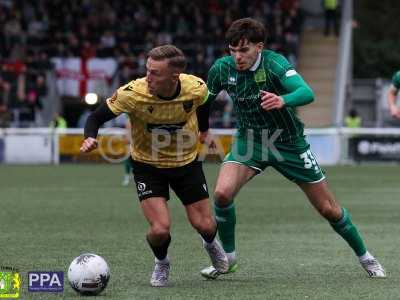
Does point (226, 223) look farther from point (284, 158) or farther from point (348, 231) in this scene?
point (348, 231)

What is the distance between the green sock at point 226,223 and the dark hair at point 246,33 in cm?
139

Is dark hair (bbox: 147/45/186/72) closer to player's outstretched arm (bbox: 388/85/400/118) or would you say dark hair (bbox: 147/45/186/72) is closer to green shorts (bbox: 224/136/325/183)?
green shorts (bbox: 224/136/325/183)

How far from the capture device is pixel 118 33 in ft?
117

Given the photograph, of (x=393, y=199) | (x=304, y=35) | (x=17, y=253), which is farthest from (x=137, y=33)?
(x=17, y=253)

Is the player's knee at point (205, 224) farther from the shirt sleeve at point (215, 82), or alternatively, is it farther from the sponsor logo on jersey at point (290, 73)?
the sponsor logo on jersey at point (290, 73)

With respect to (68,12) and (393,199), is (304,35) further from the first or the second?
(393,199)

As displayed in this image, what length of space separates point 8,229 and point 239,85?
516 centimetres

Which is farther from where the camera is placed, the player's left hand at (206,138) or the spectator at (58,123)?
the spectator at (58,123)

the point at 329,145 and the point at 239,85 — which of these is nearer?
the point at 239,85

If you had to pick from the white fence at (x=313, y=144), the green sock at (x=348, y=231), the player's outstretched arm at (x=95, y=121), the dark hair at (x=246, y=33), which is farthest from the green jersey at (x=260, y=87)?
the white fence at (x=313, y=144)

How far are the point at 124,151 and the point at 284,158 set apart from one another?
21015 mm

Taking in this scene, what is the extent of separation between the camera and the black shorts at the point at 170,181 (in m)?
8.98

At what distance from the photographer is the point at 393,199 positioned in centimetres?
1881

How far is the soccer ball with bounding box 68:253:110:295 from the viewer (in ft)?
26.9
